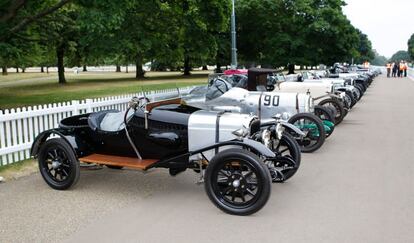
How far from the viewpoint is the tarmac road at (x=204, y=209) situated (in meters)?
4.29

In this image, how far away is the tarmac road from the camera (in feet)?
14.1

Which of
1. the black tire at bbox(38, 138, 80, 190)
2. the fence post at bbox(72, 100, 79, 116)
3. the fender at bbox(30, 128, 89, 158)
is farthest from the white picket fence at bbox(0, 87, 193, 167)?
the black tire at bbox(38, 138, 80, 190)

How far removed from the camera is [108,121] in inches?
241

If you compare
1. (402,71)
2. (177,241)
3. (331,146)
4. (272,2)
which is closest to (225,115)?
(177,241)

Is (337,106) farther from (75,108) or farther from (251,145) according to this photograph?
(251,145)

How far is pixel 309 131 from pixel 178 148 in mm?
3594

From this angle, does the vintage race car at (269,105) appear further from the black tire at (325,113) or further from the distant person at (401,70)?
the distant person at (401,70)

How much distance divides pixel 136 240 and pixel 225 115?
1943mm

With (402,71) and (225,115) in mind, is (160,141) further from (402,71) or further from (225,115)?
(402,71)

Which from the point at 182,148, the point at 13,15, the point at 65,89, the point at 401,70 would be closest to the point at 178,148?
the point at 182,148

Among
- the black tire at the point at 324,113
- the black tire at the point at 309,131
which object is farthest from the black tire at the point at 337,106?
the black tire at the point at 309,131

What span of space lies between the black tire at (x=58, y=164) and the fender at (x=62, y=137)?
0.10m

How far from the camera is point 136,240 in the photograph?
4164 mm

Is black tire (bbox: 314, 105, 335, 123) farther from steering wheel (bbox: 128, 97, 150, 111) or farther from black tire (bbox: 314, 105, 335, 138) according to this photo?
steering wheel (bbox: 128, 97, 150, 111)
